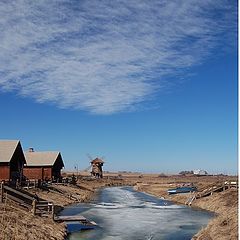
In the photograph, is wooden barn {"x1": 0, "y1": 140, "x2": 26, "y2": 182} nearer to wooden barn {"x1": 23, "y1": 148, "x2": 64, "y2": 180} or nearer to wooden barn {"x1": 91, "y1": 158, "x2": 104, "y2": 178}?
wooden barn {"x1": 23, "y1": 148, "x2": 64, "y2": 180}

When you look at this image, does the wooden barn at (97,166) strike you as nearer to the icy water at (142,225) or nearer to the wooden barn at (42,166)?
the wooden barn at (42,166)

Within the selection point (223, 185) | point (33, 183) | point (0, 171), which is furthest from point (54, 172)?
point (223, 185)

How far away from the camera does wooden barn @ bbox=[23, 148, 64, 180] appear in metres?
69.8

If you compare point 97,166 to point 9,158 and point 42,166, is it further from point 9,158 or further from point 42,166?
point 9,158

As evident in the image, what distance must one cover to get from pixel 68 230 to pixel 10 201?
693 cm

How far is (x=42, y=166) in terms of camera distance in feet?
231

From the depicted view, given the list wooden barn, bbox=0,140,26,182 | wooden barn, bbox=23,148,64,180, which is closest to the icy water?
wooden barn, bbox=0,140,26,182

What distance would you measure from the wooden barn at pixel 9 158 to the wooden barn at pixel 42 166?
1630cm

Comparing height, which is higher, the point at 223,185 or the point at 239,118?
the point at 239,118

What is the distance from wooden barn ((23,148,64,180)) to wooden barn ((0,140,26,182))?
16302 millimetres

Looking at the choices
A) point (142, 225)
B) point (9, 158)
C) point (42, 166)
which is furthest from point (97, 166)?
point (142, 225)

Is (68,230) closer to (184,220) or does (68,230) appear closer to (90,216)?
(90,216)

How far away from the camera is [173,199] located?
6194 cm

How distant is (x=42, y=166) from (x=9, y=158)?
70.8 feet
